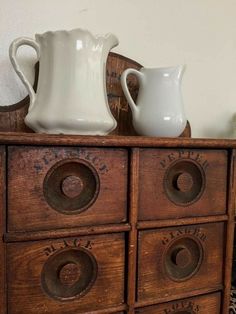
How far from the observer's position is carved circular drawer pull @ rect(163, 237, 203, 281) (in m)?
0.72

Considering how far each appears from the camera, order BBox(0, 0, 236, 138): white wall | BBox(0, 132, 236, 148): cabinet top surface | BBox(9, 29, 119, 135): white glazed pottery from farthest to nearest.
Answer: BBox(0, 0, 236, 138): white wall, BBox(9, 29, 119, 135): white glazed pottery, BBox(0, 132, 236, 148): cabinet top surface

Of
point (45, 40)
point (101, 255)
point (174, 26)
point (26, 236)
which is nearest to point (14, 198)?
point (26, 236)

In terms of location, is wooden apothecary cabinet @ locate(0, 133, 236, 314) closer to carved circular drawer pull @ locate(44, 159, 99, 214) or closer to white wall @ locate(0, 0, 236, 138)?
carved circular drawer pull @ locate(44, 159, 99, 214)

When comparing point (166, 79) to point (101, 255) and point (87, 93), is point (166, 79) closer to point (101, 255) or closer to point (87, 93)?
point (87, 93)

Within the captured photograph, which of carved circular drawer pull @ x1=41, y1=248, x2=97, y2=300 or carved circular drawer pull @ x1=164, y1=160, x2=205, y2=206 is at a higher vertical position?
carved circular drawer pull @ x1=164, y1=160, x2=205, y2=206

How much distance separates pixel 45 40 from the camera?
697 millimetres

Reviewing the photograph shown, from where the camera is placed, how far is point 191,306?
74 centimetres

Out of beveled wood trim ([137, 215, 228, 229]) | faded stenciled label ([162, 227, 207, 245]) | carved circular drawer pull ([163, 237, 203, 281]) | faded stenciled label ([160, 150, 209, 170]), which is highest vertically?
faded stenciled label ([160, 150, 209, 170])

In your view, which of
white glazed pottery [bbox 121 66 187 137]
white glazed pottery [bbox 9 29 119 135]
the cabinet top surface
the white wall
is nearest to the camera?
the cabinet top surface

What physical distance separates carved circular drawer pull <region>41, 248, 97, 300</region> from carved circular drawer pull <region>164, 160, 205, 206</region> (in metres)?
0.21

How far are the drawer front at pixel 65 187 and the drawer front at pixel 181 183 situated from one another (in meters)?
0.05

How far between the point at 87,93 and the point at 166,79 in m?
0.20

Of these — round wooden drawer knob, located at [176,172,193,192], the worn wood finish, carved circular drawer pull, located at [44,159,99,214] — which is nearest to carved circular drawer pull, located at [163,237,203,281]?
round wooden drawer knob, located at [176,172,193,192]

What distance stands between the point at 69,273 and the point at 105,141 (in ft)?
0.81
